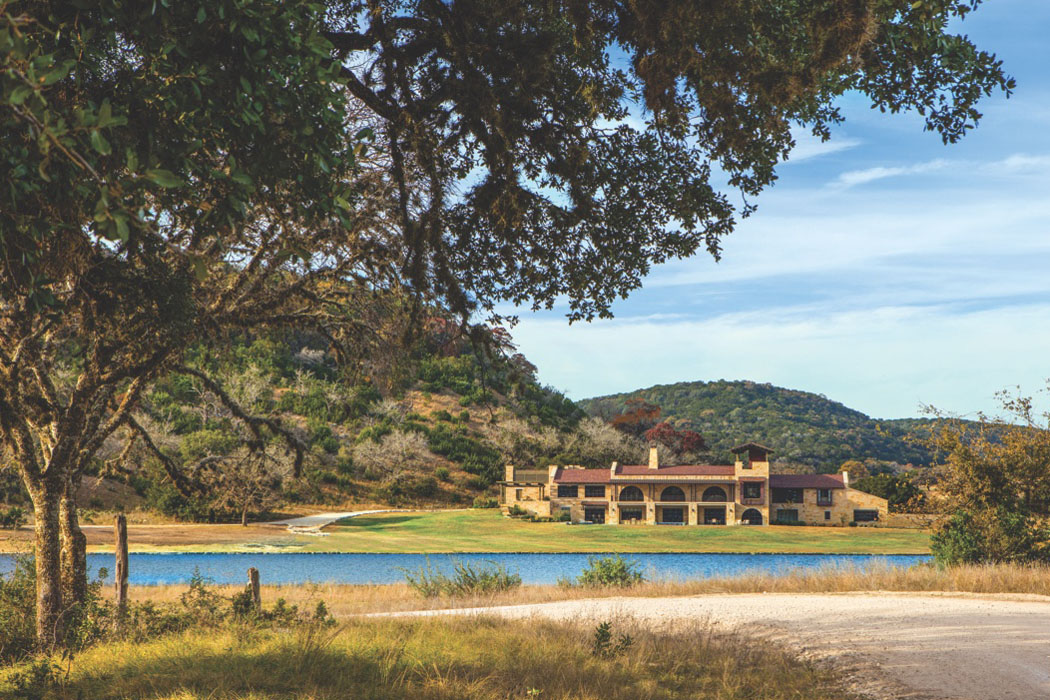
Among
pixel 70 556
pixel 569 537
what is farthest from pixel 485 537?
pixel 70 556

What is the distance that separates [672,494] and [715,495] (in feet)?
9.47

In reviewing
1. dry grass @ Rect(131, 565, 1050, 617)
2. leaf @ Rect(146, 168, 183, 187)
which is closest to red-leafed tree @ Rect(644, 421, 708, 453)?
dry grass @ Rect(131, 565, 1050, 617)

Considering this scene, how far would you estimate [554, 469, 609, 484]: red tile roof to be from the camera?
55656 mm

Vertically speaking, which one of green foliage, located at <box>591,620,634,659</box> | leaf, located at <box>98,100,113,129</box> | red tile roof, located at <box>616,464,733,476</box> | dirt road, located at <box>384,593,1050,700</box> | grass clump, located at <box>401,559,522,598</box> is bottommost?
grass clump, located at <box>401,559,522,598</box>

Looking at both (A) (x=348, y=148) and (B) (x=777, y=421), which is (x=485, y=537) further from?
(B) (x=777, y=421)

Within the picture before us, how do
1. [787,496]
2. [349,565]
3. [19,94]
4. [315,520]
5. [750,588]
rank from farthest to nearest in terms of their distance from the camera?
[787,496] < [315,520] < [349,565] < [750,588] < [19,94]

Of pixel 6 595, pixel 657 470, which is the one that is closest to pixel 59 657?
pixel 6 595

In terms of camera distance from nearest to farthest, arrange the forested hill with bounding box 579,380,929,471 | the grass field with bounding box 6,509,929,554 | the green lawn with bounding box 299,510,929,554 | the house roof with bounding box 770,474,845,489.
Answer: the grass field with bounding box 6,509,929,554 < the green lawn with bounding box 299,510,929,554 < the house roof with bounding box 770,474,845,489 < the forested hill with bounding box 579,380,929,471

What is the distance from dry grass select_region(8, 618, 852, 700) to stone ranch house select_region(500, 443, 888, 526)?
43118 millimetres

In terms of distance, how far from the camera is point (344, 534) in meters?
40.5

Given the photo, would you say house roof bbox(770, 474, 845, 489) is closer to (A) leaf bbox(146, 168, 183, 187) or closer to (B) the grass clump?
(B) the grass clump

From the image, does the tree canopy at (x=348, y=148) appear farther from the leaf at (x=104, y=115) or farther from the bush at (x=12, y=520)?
the bush at (x=12, y=520)

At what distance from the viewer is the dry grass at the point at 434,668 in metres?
8.48

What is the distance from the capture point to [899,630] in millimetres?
13047
